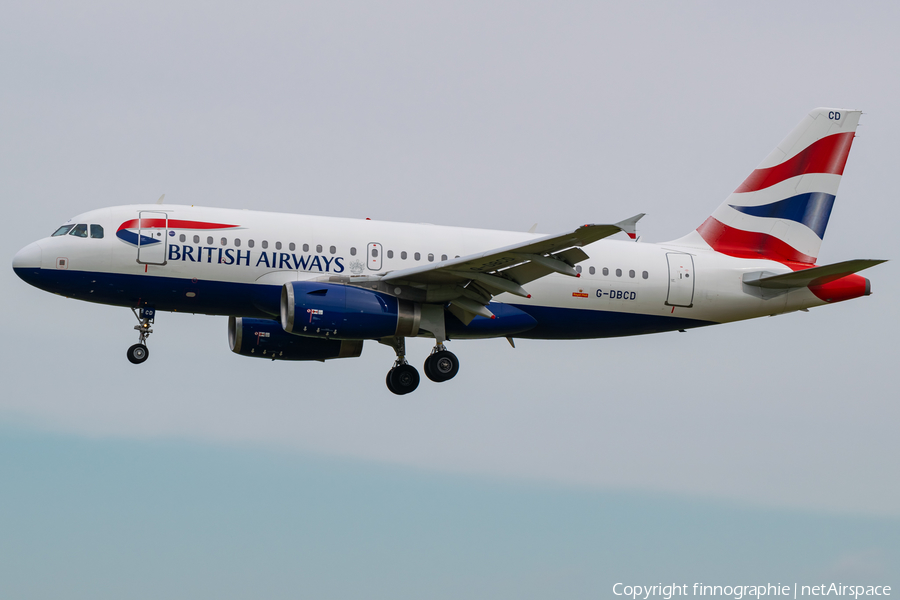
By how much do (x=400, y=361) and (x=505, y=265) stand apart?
594 centimetres

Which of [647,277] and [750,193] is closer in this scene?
[647,277]

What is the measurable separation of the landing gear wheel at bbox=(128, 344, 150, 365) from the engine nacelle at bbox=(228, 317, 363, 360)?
3.60 metres

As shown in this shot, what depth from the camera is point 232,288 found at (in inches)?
1035

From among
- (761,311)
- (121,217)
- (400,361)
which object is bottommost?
(400,361)

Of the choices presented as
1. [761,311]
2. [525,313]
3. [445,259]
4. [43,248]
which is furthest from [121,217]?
[761,311]

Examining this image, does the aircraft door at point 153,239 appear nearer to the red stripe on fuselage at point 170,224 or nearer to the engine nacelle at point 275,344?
the red stripe on fuselage at point 170,224

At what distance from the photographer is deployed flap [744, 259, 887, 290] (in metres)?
26.4

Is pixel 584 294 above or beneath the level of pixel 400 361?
above

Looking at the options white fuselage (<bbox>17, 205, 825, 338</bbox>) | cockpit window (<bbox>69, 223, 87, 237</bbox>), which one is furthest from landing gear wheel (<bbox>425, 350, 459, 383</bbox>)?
cockpit window (<bbox>69, 223, 87, 237</bbox>)

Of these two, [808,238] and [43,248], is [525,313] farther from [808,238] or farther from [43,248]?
[43,248]

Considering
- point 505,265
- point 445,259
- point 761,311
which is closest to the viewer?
point 505,265

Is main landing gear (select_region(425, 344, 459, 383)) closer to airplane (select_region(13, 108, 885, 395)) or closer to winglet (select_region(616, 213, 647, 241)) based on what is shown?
airplane (select_region(13, 108, 885, 395))

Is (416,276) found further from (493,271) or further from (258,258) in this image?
(258,258)

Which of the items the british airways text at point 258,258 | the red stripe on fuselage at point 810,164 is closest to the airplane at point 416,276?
the british airways text at point 258,258
